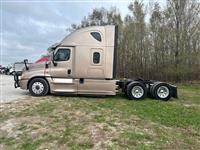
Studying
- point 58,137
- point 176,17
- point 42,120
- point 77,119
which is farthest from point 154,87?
point 176,17

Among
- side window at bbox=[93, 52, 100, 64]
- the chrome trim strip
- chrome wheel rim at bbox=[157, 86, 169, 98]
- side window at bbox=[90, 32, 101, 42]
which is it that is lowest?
chrome wheel rim at bbox=[157, 86, 169, 98]

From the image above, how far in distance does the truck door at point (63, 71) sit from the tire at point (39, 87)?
0.32 meters

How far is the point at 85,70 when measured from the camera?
36.0 ft

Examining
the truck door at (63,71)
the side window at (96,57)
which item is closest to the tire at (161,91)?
the side window at (96,57)

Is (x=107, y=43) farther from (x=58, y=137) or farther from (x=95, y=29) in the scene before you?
(x=58, y=137)

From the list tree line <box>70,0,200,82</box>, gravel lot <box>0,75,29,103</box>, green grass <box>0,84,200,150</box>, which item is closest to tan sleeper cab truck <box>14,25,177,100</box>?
gravel lot <box>0,75,29,103</box>

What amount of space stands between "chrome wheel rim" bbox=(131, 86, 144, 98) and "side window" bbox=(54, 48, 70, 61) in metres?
3.17

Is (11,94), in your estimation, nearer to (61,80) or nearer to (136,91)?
(61,80)

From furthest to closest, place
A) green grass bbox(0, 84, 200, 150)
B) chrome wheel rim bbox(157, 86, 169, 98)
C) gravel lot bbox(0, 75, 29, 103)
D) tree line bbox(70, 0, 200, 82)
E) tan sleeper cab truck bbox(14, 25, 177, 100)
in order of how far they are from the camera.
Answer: tree line bbox(70, 0, 200, 82) → chrome wheel rim bbox(157, 86, 169, 98) → tan sleeper cab truck bbox(14, 25, 177, 100) → gravel lot bbox(0, 75, 29, 103) → green grass bbox(0, 84, 200, 150)

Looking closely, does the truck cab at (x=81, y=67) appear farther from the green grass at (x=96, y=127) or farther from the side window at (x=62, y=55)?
the green grass at (x=96, y=127)

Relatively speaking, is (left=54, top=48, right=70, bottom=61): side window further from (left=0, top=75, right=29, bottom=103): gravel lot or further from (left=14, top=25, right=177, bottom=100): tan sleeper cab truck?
(left=0, top=75, right=29, bottom=103): gravel lot

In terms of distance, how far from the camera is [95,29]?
11164 mm

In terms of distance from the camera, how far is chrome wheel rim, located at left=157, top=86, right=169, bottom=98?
441 inches

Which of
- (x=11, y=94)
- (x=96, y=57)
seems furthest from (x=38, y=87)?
(x=96, y=57)
